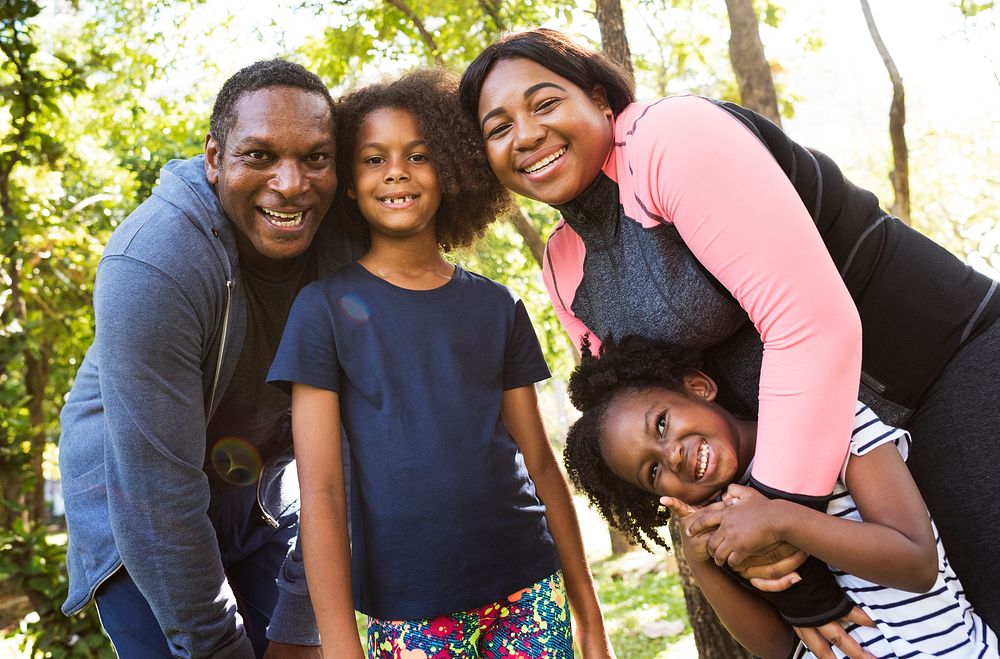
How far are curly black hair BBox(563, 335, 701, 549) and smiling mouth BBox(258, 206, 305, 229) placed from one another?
899 millimetres

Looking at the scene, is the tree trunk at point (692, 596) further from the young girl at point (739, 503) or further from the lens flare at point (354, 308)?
the lens flare at point (354, 308)

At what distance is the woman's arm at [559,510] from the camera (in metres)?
2.56

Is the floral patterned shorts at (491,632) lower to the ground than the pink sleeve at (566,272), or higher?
lower

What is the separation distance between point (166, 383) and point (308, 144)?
0.77 meters

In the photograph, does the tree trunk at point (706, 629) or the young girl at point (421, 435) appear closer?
the young girl at point (421, 435)

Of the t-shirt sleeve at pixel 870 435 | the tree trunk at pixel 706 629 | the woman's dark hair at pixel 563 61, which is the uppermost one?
the woman's dark hair at pixel 563 61

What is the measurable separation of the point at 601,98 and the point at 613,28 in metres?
1.92

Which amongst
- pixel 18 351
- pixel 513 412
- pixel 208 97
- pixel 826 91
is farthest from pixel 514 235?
pixel 826 91

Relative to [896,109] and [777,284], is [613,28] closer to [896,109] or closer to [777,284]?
[777,284]

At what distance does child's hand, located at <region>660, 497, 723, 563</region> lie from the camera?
197 centimetres

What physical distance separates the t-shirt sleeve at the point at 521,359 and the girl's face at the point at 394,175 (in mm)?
429

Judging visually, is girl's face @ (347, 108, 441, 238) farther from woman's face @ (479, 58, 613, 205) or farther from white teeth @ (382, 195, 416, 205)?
woman's face @ (479, 58, 613, 205)

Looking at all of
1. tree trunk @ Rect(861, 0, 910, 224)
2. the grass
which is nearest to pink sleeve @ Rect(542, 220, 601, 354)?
the grass

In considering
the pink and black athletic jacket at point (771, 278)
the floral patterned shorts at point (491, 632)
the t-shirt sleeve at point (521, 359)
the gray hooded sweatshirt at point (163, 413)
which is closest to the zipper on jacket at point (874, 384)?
the pink and black athletic jacket at point (771, 278)
